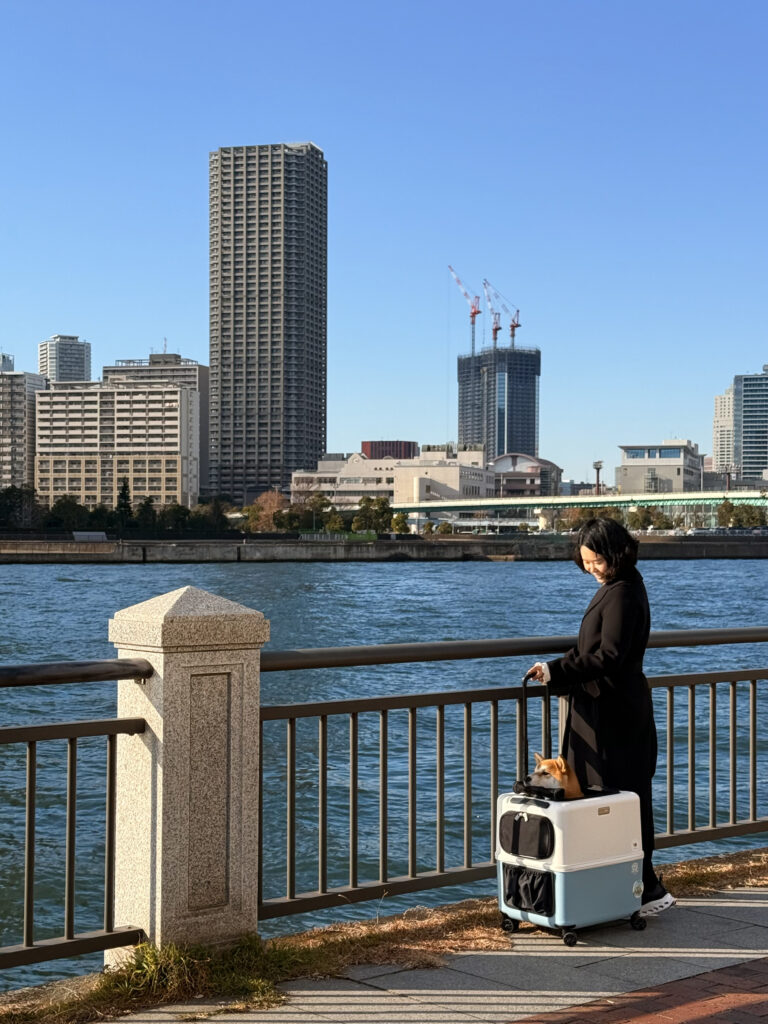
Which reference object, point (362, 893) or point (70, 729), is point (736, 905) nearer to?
point (362, 893)

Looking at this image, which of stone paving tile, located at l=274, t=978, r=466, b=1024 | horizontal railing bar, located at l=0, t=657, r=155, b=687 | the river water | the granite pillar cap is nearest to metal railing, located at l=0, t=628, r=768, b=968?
horizontal railing bar, located at l=0, t=657, r=155, b=687

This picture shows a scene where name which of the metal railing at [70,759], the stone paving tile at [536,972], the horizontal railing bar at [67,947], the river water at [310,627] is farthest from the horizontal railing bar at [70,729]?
the river water at [310,627]

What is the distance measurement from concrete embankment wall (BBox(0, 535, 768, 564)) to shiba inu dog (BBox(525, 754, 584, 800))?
4825 inches

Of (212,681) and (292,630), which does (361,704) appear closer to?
(212,681)

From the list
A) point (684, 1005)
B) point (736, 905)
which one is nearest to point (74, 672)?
point (684, 1005)

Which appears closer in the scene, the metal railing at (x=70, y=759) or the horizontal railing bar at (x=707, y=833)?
the metal railing at (x=70, y=759)

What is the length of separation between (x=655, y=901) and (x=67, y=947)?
94.0 inches

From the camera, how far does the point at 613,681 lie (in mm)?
5074

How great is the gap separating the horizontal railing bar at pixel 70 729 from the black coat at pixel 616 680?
171 cm

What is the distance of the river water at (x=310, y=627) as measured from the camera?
13.8m

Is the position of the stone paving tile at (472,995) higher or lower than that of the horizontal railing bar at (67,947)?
lower

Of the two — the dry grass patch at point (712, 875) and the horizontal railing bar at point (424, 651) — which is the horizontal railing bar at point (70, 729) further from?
the dry grass patch at point (712, 875)

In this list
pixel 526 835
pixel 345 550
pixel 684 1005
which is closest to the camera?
pixel 684 1005

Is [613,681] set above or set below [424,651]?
below
